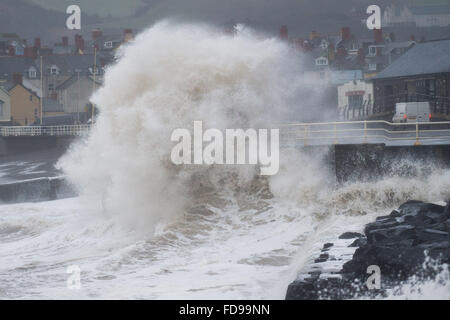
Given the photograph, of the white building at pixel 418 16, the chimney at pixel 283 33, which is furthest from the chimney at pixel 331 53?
the white building at pixel 418 16

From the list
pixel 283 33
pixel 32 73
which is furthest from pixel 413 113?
pixel 32 73

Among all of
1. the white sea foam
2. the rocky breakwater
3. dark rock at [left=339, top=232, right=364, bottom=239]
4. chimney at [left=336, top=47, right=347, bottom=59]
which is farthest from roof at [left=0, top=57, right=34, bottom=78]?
the rocky breakwater

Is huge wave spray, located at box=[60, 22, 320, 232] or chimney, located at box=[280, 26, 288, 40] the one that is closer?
huge wave spray, located at box=[60, 22, 320, 232]

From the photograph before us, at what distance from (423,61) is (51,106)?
31.1 m

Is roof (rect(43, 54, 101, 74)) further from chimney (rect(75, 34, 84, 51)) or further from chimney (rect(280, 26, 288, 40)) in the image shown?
chimney (rect(280, 26, 288, 40))

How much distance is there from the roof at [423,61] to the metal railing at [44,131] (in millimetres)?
17254

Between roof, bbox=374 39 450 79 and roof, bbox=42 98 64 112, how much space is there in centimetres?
2901

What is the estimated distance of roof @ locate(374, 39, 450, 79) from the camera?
89.4 ft

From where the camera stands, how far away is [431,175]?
15219mm

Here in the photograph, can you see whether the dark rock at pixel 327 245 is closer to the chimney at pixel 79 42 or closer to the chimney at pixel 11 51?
the chimney at pixel 79 42

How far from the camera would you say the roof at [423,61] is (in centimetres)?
2723

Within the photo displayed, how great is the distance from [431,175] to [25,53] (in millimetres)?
46119

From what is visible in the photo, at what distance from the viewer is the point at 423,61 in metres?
28.4

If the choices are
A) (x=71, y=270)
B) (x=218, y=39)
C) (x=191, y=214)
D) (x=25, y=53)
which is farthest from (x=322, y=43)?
(x=71, y=270)
